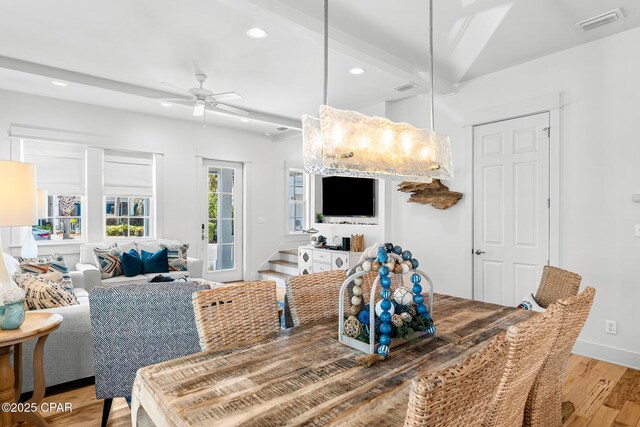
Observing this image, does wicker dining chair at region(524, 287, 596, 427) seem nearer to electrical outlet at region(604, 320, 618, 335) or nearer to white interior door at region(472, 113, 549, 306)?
electrical outlet at region(604, 320, 618, 335)

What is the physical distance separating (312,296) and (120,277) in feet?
12.0

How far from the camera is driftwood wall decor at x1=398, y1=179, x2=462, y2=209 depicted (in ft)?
13.5

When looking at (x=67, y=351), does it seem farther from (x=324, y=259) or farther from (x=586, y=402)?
(x=586, y=402)

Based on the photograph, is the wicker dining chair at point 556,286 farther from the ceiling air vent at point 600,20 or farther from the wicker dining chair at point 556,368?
the ceiling air vent at point 600,20

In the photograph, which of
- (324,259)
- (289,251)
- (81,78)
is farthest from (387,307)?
(289,251)

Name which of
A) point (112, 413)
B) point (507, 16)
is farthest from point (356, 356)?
point (507, 16)

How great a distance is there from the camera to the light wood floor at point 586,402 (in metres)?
2.24

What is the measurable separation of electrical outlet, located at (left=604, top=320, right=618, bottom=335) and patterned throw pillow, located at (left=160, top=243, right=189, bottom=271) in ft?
15.5

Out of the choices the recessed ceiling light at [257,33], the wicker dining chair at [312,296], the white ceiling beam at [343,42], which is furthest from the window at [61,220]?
the wicker dining chair at [312,296]

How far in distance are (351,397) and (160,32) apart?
3.13 m

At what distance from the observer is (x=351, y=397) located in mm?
1122

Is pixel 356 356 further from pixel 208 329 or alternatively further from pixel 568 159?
pixel 568 159

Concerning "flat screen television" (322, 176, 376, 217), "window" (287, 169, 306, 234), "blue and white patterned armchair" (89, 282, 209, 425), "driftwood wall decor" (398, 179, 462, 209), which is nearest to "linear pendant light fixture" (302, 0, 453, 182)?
"blue and white patterned armchair" (89, 282, 209, 425)

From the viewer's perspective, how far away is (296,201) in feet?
24.3
